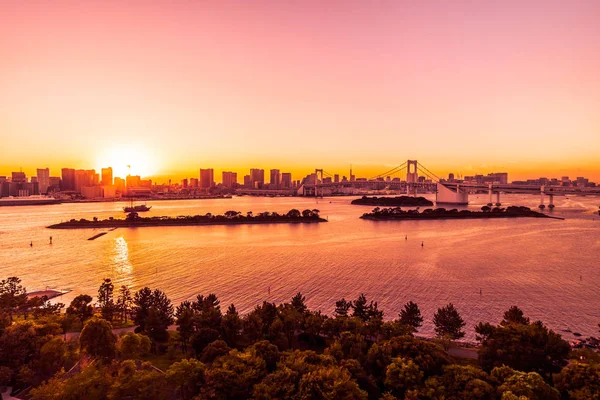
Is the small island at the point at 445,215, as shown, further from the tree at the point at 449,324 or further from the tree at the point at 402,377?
the tree at the point at 402,377

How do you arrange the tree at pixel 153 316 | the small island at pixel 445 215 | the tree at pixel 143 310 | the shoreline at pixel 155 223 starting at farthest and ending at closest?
the small island at pixel 445 215
the shoreline at pixel 155 223
the tree at pixel 143 310
the tree at pixel 153 316

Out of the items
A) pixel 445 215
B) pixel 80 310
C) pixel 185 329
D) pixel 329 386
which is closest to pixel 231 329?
pixel 185 329

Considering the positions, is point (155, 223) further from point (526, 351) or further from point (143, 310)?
point (526, 351)

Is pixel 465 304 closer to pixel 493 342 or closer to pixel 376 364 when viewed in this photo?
pixel 493 342

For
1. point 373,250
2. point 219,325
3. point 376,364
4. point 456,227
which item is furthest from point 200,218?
point 376,364

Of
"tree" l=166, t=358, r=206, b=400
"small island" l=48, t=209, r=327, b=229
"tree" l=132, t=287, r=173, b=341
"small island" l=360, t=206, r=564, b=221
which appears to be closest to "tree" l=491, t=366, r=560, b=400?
"tree" l=166, t=358, r=206, b=400

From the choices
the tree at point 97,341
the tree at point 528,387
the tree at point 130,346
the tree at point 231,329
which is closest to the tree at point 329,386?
the tree at point 528,387
